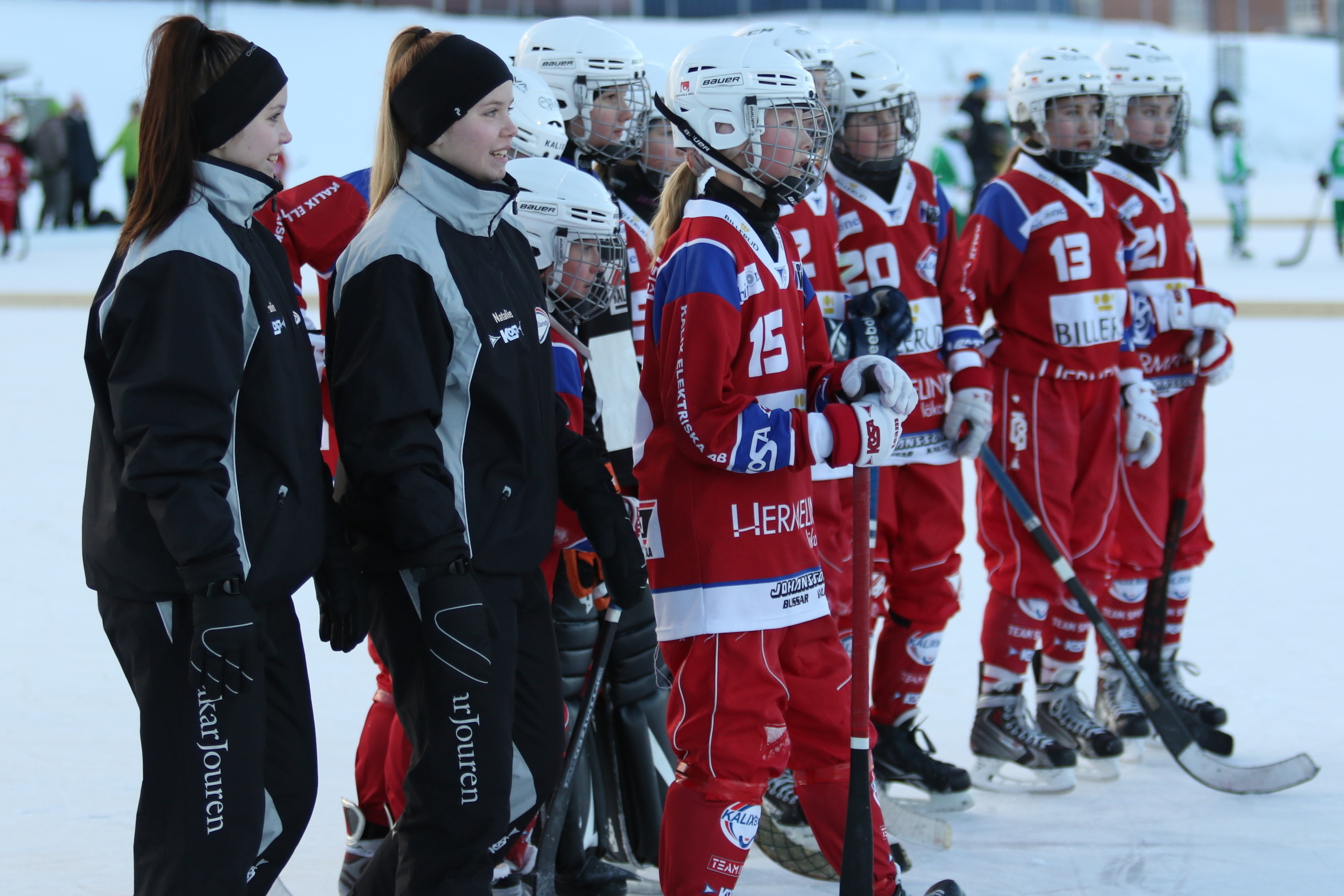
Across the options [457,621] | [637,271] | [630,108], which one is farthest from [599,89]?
[457,621]

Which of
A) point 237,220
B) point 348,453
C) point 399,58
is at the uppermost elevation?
point 399,58

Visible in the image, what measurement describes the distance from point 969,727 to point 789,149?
6.47 ft

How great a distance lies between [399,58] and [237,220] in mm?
401

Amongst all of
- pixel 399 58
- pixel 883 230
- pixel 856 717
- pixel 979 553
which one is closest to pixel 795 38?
pixel 883 230

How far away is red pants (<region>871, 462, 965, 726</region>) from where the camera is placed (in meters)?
3.44

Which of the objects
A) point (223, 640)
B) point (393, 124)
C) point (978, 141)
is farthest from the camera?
point (978, 141)

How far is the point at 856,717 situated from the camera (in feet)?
8.23

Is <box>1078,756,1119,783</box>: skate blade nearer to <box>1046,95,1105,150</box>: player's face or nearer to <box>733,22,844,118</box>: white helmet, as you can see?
<box>1046,95,1105,150</box>: player's face

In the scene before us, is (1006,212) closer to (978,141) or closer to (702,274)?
(702,274)

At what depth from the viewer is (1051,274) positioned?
3.67 metres

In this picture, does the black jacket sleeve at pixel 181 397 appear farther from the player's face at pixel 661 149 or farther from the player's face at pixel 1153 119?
the player's face at pixel 1153 119

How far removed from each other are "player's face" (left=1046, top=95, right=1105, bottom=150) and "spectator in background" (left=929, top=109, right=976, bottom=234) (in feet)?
34.2

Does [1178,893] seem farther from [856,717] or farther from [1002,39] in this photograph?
[1002,39]

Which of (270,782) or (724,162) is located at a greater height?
(724,162)
